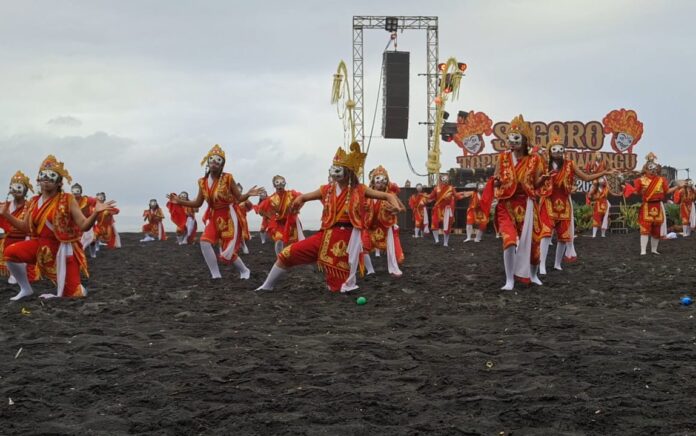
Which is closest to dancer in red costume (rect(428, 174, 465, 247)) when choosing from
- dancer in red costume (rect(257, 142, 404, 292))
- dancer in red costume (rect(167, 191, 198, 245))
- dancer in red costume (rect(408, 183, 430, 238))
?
dancer in red costume (rect(408, 183, 430, 238))

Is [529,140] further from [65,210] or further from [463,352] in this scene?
[65,210]

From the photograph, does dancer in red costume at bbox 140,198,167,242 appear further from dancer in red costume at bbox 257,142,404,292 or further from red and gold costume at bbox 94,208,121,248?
dancer in red costume at bbox 257,142,404,292

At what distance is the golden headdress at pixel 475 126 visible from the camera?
113ft

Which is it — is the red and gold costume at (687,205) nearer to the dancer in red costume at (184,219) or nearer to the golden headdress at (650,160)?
the golden headdress at (650,160)

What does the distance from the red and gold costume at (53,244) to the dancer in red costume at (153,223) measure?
1568 centimetres

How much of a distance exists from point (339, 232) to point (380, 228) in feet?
11.2

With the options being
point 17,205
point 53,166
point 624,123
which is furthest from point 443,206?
point 624,123

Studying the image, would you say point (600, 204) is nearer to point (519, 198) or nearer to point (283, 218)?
point (283, 218)

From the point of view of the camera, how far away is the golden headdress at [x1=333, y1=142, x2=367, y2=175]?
26.9ft

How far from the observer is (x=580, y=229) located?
2586 centimetres

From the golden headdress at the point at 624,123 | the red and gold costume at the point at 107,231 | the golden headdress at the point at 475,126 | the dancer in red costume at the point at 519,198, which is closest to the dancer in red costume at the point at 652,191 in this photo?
the dancer in red costume at the point at 519,198

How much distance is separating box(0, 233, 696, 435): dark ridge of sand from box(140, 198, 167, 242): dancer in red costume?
1493 centimetres

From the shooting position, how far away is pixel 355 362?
4.93 metres

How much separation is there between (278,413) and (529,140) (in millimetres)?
5768
